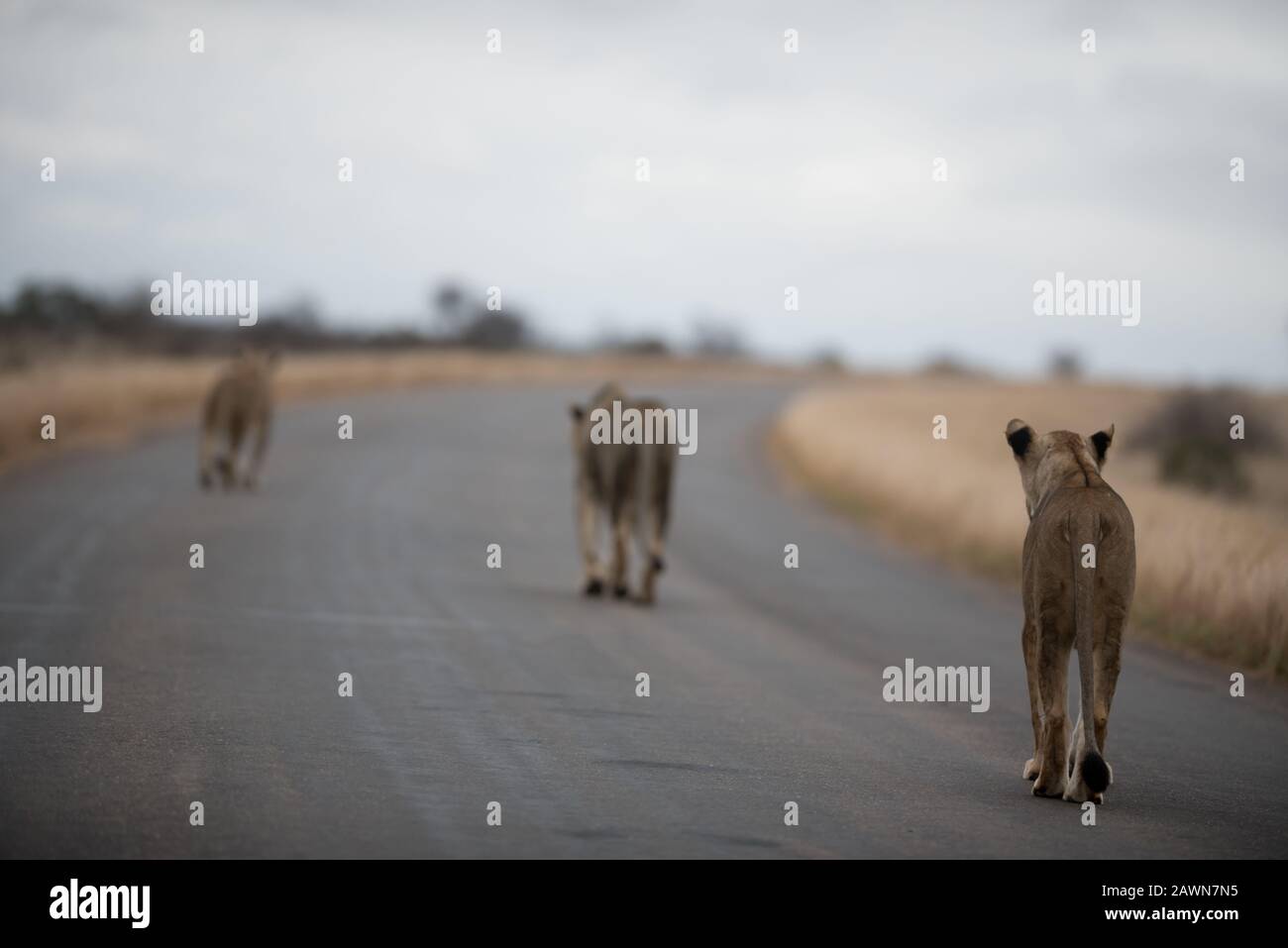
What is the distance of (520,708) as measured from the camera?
10.3m

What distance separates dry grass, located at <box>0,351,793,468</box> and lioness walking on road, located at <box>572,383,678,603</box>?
1280 cm

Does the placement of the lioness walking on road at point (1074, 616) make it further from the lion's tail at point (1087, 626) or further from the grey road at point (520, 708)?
the grey road at point (520, 708)

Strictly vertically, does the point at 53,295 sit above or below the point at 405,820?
above

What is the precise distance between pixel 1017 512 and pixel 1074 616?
14.1 m

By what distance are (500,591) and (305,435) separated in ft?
60.3

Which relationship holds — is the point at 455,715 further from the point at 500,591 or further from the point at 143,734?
Answer: the point at 500,591

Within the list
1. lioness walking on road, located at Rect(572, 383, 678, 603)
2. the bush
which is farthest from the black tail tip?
the bush

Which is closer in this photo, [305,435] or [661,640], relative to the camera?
[661,640]

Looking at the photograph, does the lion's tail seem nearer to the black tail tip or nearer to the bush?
the black tail tip
